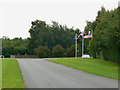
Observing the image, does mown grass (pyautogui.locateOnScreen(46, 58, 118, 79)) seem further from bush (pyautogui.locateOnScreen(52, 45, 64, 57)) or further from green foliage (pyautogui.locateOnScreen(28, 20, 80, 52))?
green foliage (pyautogui.locateOnScreen(28, 20, 80, 52))

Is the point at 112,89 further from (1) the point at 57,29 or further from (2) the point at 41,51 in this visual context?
(1) the point at 57,29

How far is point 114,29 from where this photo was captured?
28.0m

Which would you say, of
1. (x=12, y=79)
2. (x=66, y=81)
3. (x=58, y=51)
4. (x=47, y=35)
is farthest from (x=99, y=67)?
(x=47, y=35)

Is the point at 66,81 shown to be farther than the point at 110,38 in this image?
No

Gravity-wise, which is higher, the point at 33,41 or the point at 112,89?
the point at 33,41

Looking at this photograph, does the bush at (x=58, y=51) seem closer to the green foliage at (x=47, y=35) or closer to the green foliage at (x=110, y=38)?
the green foliage at (x=47, y=35)

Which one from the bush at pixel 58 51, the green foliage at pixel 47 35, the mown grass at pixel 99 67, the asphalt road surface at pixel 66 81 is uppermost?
the green foliage at pixel 47 35

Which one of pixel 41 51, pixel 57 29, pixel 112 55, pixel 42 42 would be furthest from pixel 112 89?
pixel 57 29

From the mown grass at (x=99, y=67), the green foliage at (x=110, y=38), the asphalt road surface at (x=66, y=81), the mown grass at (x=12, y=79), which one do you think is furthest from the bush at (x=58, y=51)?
the asphalt road surface at (x=66, y=81)

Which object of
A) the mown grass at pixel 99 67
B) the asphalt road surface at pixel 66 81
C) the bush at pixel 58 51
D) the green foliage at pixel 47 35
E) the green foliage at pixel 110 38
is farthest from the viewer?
the green foliage at pixel 47 35

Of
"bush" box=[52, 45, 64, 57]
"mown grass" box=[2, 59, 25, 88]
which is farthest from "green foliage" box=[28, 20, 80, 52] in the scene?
"mown grass" box=[2, 59, 25, 88]

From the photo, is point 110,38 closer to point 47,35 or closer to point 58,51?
point 58,51

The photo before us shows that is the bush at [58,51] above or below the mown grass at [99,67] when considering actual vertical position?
above

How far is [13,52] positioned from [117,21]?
177 ft
